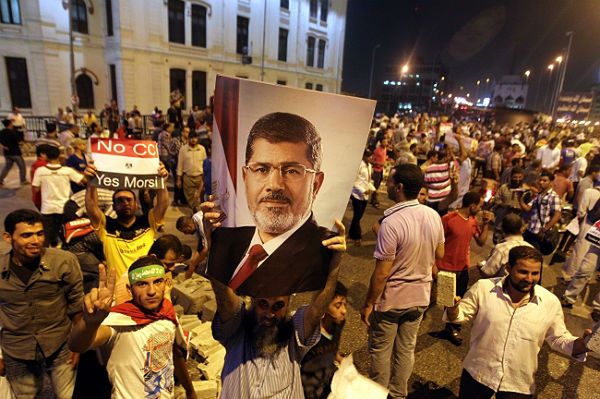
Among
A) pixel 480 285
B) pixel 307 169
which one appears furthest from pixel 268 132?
pixel 480 285

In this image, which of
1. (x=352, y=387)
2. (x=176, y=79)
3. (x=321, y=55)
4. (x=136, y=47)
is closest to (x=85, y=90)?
(x=136, y=47)

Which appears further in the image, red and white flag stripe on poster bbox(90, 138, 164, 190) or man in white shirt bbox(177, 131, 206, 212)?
man in white shirt bbox(177, 131, 206, 212)

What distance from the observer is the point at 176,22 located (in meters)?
28.1

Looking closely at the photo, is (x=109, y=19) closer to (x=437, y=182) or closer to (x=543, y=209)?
(x=437, y=182)

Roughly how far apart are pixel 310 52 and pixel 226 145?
134 feet

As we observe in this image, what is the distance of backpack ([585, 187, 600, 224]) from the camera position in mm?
5910

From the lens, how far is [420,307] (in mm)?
3340

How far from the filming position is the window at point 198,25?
2905 centimetres

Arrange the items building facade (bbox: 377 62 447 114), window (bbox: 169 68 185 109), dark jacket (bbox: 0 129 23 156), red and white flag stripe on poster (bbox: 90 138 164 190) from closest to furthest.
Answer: red and white flag stripe on poster (bbox: 90 138 164 190) → dark jacket (bbox: 0 129 23 156) → window (bbox: 169 68 185 109) → building facade (bbox: 377 62 447 114)

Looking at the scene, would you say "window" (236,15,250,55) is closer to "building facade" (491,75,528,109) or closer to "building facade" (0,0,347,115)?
"building facade" (0,0,347,115)

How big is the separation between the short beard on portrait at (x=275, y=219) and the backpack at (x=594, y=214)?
6.31m

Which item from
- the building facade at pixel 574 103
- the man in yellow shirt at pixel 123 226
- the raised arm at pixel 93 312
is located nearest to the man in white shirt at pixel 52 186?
the man in yellow shirt at pixel 123 226

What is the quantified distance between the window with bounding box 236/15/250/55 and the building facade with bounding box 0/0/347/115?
0.08 meters

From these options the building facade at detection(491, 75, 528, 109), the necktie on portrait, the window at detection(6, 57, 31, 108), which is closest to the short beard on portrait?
the necktie on portrait
